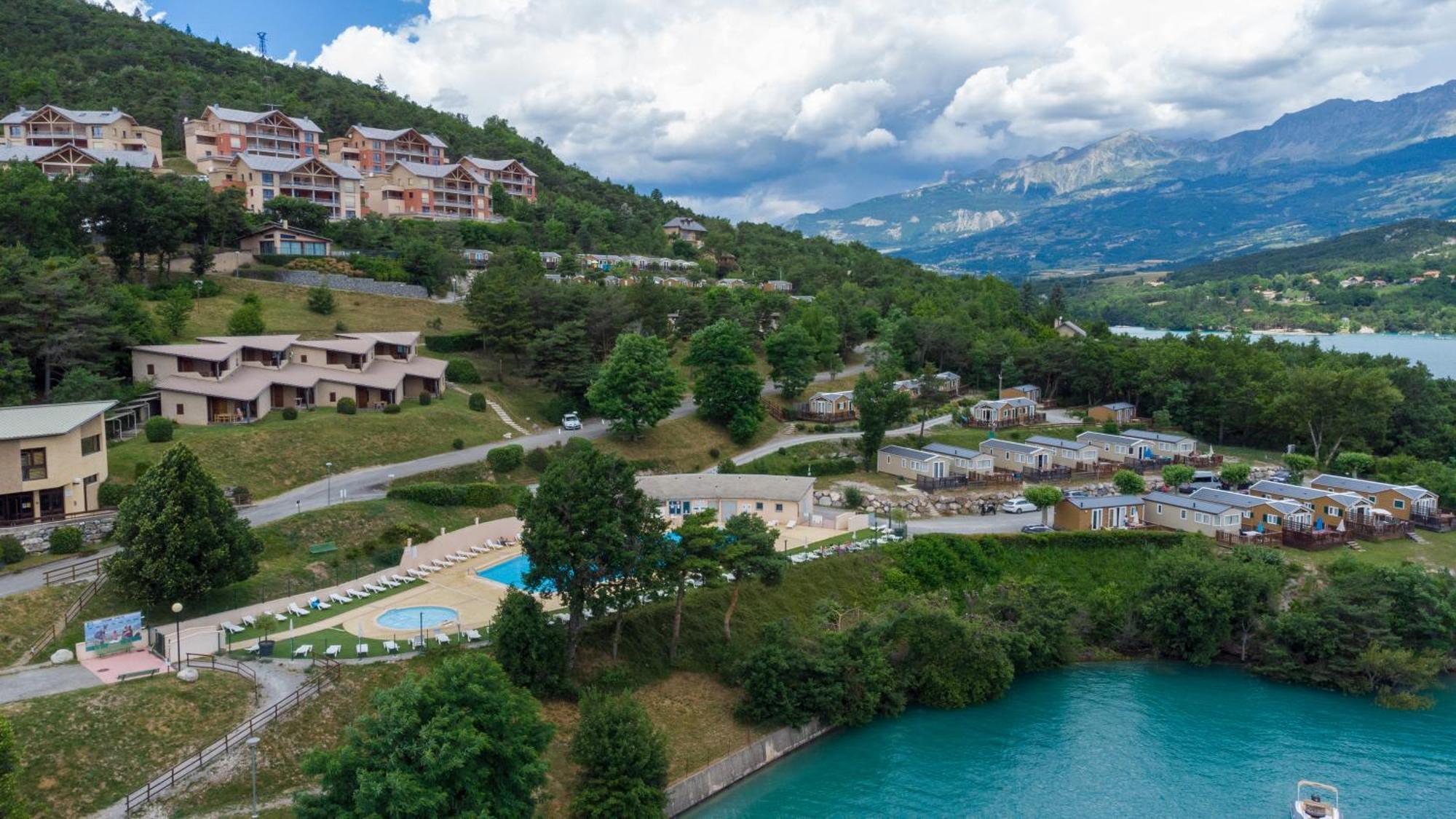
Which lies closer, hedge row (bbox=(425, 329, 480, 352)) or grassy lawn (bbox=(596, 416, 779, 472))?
grassy lawn (bbox=(596, 416, 779, 472))

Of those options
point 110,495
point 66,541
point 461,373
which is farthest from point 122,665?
point 461,373

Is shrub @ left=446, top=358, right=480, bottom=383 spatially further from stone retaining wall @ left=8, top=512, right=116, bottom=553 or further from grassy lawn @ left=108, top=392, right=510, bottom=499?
stone retaining wall @ left=8, top=512, right=116, bottom=553

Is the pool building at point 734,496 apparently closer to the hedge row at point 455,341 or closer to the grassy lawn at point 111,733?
the hedge row at point 455,341

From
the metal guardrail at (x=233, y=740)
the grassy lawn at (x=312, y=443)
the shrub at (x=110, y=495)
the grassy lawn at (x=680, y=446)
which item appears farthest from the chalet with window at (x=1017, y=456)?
the shrub at (x=110, y=495)

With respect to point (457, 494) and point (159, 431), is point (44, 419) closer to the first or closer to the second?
point (159, 431)

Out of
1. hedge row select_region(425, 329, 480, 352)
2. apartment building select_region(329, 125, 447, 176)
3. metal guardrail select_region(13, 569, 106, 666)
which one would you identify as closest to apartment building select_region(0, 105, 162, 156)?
apartment building select_region(329, 125, 447, 176)

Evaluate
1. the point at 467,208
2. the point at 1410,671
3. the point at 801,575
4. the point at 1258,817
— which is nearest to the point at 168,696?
the point at 801,575

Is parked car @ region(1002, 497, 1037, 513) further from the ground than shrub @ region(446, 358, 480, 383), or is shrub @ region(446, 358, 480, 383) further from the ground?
shrub @ region(446, 358, 480, 383)
